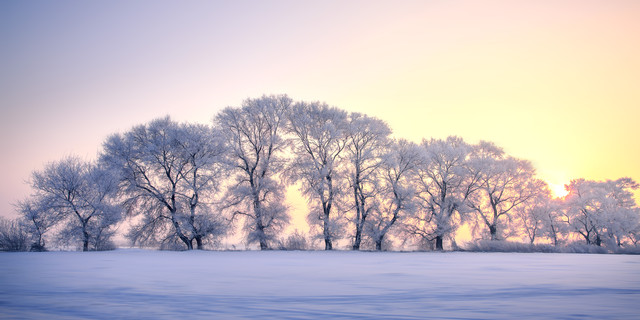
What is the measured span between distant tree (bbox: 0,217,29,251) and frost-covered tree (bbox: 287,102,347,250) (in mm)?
18242

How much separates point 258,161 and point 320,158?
5.13 metres

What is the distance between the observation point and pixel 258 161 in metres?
31.1

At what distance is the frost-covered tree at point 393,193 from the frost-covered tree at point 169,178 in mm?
11883

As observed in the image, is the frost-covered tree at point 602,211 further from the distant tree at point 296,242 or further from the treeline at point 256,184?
the distant tree at point 296,242

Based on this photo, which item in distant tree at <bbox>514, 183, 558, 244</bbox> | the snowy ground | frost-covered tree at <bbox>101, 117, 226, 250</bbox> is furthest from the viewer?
distant tree at <bbox>514, 183, 558, 244</bbox>

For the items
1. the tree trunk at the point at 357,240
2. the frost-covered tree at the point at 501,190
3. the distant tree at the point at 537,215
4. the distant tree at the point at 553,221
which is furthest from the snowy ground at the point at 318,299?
the distant tree at the point at 553,221

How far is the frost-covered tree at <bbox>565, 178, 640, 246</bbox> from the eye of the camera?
115ft

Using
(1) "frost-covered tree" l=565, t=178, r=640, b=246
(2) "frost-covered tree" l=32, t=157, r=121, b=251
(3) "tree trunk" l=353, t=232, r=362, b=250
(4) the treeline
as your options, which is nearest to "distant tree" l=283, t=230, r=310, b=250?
(4) the treeline

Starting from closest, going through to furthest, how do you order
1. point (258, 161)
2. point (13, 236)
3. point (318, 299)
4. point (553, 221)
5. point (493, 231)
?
point (318, 299), point (13, 236), point (258, 161), point (493, 231), point (553, 221)

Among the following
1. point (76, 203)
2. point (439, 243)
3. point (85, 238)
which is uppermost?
point (76, 203)

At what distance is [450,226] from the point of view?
31031 mm

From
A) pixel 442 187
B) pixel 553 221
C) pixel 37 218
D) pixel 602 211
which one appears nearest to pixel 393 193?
pixel 442 187

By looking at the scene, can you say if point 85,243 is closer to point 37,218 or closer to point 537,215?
point 37,218

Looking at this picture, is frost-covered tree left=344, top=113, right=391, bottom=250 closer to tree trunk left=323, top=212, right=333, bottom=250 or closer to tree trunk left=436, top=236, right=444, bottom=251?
tree trunk left=323, top=212, right=333, bottom=250
